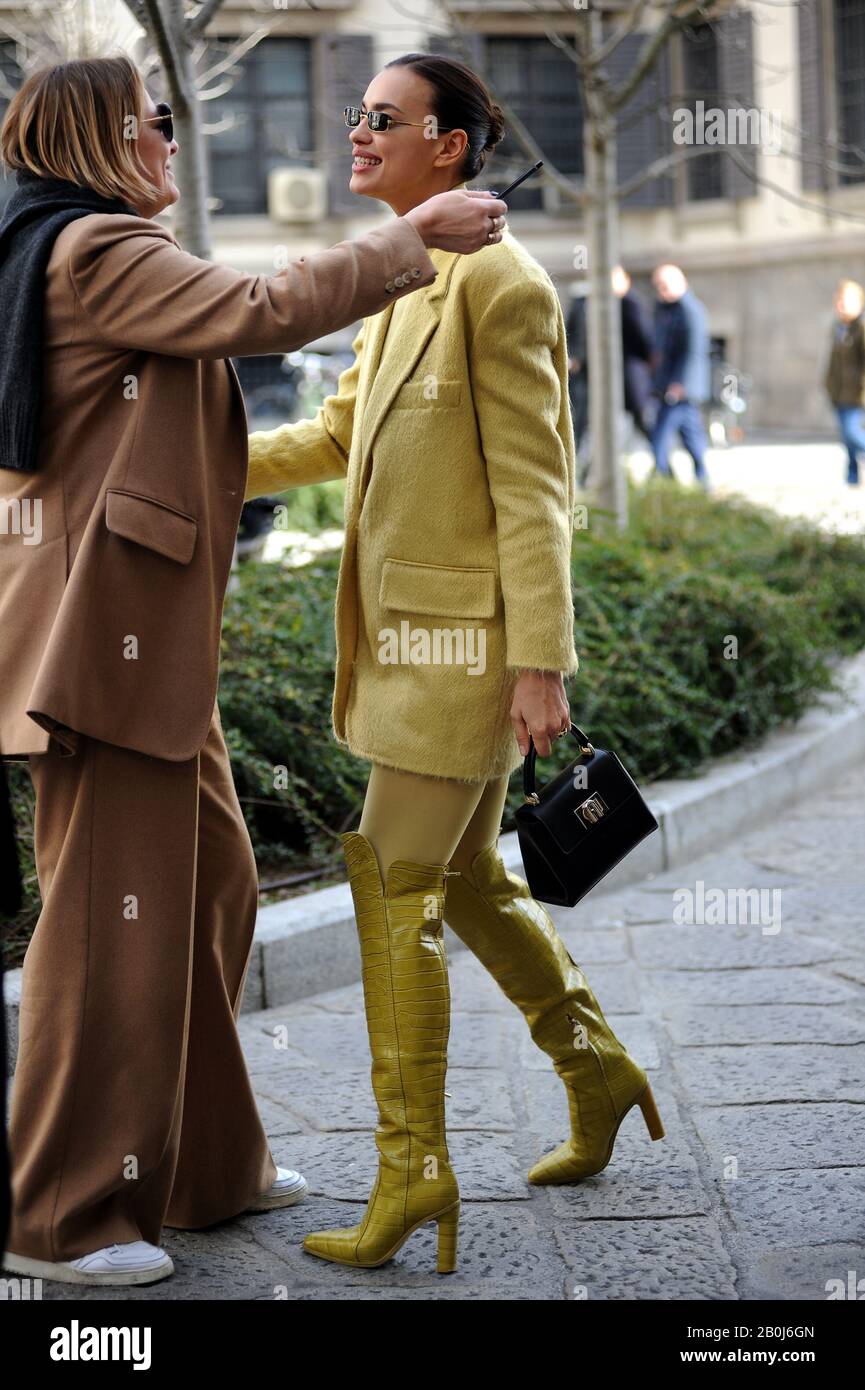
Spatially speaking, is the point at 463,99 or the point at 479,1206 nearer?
the point at 463,99

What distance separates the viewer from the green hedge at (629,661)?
539 centimetres

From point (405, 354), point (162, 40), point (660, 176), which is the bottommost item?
point (660, 176)

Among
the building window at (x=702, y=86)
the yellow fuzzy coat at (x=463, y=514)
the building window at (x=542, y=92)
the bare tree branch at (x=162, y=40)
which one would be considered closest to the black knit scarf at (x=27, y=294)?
the yellow fuzzy coat at (x=463, y=514)

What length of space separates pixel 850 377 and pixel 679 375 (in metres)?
2.88

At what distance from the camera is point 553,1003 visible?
3.24m

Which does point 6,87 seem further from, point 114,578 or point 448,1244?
point 448,1244

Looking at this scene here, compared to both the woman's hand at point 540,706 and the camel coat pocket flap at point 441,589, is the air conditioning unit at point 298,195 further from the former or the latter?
the woman's hand at point 540,706

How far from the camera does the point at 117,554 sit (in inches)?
109

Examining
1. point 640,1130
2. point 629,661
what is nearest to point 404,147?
point 640,1130

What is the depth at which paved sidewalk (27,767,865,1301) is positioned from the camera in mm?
2951

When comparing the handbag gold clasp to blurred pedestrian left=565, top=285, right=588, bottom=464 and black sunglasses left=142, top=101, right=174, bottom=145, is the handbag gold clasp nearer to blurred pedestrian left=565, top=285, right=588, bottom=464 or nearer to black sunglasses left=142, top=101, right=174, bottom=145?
black sunglasses left=142, top=101, right=174, bottom=145
